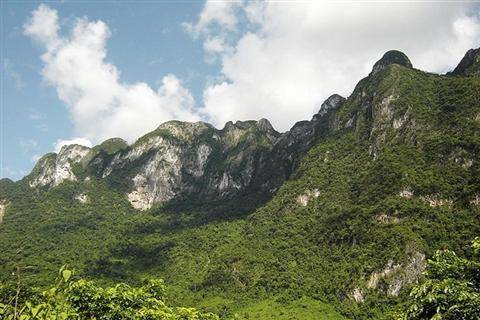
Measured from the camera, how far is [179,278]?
135000mm

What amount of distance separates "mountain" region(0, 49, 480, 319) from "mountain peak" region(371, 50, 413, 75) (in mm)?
1254

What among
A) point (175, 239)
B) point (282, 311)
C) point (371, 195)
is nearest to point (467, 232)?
point (371, 195)

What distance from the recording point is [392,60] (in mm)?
189125

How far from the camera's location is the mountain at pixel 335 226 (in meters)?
107

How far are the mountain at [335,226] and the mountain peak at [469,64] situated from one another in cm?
59

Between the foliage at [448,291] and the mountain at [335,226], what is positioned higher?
the mountain at [335,226]

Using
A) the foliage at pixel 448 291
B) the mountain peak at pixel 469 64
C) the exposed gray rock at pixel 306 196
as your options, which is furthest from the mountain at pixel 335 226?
the foliage at pixel 448 291

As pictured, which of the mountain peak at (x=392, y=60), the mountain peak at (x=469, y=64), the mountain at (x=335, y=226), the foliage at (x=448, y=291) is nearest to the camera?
the foliage at (x=448, y=291)

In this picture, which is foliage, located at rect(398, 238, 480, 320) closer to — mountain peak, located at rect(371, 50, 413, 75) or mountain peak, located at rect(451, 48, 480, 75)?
mountain peak, located at rect(451, 48, 480, 75)

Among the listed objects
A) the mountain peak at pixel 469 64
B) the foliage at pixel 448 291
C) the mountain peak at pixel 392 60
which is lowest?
the foliage at pixel 448 291

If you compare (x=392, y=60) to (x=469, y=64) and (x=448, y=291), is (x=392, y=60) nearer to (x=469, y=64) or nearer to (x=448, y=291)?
(x=469, y=64)

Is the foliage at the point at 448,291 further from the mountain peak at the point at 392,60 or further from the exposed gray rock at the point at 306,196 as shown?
the mountain peak at the point at 392,60

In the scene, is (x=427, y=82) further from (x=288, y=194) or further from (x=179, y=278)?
(x=179, y=278)

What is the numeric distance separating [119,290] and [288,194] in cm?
14658
